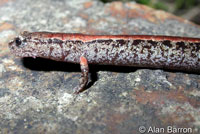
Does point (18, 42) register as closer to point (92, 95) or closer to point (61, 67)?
point (61, 67)

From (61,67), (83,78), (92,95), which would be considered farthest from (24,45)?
(92,95)

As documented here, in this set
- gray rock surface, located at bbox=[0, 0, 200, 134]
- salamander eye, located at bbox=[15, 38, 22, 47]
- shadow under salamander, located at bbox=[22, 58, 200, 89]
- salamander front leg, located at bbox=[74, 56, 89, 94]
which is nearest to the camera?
gray rock surface, located at bbox=[0, 0, 200, 134]

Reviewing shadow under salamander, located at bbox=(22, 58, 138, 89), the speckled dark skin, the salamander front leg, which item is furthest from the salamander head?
the salamander front leg

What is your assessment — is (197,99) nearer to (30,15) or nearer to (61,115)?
(61,115)

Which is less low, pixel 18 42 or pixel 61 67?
pixel 18 42

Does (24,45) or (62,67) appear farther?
(62,67)

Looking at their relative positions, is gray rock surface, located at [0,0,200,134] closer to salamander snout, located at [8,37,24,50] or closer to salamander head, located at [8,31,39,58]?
salamander head, located at [8,31,39,58]

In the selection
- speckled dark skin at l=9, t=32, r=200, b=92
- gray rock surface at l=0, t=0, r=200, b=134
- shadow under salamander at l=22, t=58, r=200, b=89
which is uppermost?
speckled dark skin at l=9, t=32, r=200, b=92

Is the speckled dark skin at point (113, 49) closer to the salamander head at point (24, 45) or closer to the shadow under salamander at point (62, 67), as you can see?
the salamander head at point (24, 45)
